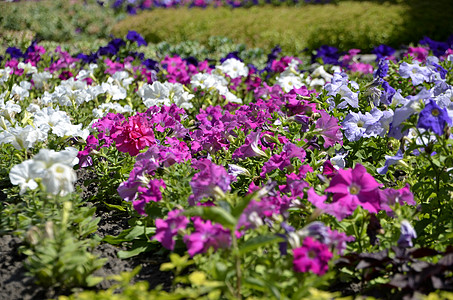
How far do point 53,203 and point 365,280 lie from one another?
146 cm

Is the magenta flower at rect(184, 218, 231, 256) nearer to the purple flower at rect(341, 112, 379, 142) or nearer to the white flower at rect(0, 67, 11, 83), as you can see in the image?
the purple flower at rect(341, 112, 379, 142)

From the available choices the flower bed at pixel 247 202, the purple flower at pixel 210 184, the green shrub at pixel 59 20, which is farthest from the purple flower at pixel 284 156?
the green shrub at pixel 59 20

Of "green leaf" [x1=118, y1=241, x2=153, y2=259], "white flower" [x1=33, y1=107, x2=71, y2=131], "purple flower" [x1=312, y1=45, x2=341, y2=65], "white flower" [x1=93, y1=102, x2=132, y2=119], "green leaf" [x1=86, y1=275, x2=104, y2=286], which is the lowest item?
"green leaf" [x1=118, y1=241, x2=153, y2=259]

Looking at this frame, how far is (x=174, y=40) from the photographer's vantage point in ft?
39.9

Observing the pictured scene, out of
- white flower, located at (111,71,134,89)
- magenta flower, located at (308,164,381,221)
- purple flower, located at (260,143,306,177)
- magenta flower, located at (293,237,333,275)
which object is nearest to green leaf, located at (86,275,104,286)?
magenta flower, located at (293,237,333,275)

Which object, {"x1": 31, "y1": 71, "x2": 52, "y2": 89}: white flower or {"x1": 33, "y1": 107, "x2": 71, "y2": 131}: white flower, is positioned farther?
{"x1": 31, "y1": 71, "x2": 52, "y2": 89}: white flower

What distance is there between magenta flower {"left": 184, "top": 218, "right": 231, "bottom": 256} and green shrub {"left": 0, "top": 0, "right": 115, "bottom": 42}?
1231 cm

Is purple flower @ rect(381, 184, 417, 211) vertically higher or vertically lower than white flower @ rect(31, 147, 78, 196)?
lower

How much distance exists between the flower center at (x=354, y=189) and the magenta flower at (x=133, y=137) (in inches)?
48.9

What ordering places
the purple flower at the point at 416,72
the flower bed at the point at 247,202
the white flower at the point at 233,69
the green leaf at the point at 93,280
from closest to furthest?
the flower bed at the point at 247,202 → the green leaf at the point at 93,280 → the purple flower at the point at 416,72 → the white flower at the point at 233,69

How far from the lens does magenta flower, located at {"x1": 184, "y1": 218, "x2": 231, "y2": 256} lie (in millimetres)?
1955

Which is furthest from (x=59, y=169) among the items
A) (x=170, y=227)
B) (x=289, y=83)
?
(x=289, y=83)

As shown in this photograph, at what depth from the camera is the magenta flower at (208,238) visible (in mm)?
1955

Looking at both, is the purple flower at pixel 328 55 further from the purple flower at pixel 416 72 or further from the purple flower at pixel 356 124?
the purple flower at pixel 356 124
